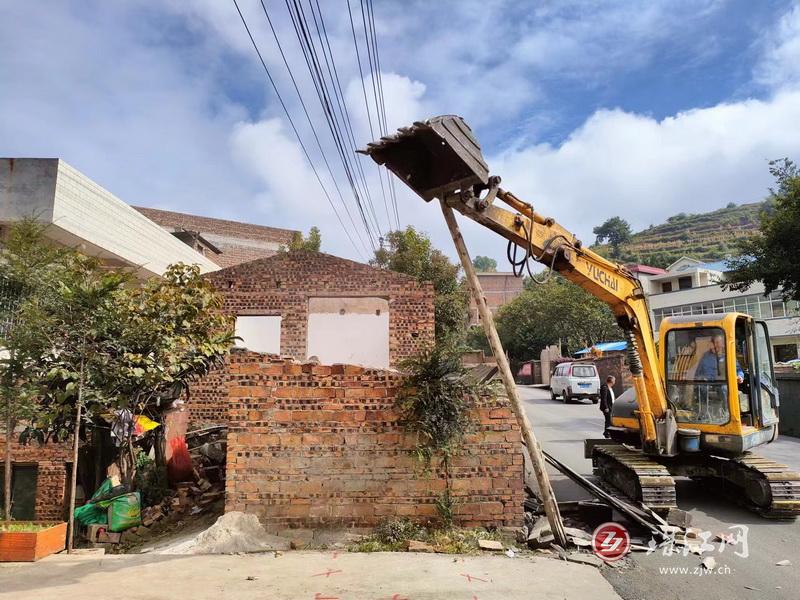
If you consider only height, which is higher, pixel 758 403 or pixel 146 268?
pixel 146 268

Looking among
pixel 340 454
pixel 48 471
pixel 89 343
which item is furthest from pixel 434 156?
pixel 48 471

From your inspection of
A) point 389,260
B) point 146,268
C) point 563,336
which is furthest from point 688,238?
point 146,268

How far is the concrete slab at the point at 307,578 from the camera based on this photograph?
183 inches

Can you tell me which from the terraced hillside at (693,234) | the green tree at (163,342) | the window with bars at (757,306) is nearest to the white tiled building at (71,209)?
the green tree at (163,342)

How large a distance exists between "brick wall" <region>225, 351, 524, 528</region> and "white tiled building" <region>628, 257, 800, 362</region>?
26.0 metres

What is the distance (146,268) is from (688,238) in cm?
12479

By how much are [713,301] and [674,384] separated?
38232 mm

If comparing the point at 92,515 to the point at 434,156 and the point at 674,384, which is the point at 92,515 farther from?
the point at 674,384

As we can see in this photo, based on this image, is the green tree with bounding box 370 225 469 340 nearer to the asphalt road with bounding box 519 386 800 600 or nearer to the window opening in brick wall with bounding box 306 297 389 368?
the window opening in brick wall with bounding box 306 297 389 368

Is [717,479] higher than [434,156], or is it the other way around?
[434,156]

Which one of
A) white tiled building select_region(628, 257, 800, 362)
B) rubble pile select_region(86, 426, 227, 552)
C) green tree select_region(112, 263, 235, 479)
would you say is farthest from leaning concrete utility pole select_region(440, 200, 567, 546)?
white tiled building select_region(628, 257, 800, 362)

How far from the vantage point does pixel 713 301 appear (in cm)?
4091

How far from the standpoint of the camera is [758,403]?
755 centimetres

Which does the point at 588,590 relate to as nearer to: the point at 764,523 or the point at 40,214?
the point at 764,523
